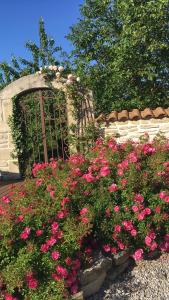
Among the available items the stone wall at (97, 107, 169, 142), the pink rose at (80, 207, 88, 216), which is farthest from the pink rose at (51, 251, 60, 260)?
the stone wall at (97, 107, 169, 142)

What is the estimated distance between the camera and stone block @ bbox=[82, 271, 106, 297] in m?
3.43

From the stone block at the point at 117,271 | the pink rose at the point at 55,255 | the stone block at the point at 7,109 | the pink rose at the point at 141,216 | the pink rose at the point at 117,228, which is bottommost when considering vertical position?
the stone block at the point at 117,271

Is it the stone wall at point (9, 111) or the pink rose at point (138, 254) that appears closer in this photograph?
the pink rose at point (138, 254)

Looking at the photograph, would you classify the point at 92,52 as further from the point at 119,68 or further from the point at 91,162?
the point at 91,162

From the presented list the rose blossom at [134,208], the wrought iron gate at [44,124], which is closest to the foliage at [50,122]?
the wrought iron gate at [44,124]

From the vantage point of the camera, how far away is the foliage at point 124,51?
907 cm

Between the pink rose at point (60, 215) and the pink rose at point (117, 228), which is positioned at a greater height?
the pink rose at point (60, 215)

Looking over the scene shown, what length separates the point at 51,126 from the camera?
8930mm

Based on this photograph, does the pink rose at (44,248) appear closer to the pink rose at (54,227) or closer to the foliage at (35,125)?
the pink rose at (54,227)

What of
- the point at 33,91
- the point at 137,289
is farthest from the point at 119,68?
the point at 137,289

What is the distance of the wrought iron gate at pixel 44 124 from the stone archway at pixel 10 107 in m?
0.21

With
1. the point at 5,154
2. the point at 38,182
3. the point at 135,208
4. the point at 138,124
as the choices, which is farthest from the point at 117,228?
the point at 5,154

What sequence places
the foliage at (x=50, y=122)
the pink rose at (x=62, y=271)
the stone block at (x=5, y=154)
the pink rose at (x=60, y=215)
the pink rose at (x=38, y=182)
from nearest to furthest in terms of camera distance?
the pink rose at (x=62, y=271), the pink rose at (x=60, y=215), the pink rose at (x=38, y=182), the foliage at (x=50, y=122), the stone block at (x=5, y=154)

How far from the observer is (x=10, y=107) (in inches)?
345
